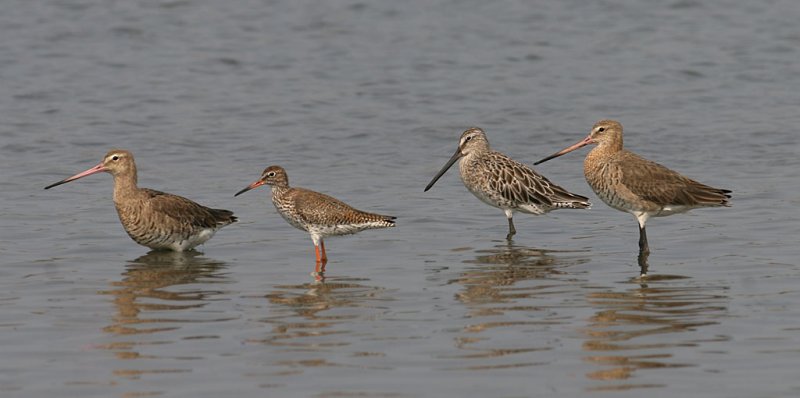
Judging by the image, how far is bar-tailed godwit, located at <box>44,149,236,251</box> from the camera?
1403cm

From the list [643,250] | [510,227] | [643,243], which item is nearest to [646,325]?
[643,250]

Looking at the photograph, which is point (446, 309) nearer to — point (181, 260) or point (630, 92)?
point (181, 260)

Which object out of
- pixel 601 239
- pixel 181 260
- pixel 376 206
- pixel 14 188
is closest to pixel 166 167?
pixel 14 188

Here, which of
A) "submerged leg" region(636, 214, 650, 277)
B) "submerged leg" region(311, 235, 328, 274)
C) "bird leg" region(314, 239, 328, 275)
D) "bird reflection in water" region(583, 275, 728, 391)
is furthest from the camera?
"submerged leg" region(311, 235, 328, 274)

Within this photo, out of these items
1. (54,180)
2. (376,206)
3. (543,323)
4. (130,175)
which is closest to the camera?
(543,323)

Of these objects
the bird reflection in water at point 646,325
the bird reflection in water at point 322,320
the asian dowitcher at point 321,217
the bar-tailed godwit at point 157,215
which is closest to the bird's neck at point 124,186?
the bar-tailed godwit at point 157,215

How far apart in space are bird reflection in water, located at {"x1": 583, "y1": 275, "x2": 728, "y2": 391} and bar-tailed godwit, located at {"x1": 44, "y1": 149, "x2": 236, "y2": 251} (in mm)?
4546

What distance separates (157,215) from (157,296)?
2431mm

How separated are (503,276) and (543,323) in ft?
7.03

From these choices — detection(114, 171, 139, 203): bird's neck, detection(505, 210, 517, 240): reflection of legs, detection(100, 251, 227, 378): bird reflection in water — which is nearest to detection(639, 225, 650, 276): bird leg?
detection(505, 210, 517, 240): reflection of legs

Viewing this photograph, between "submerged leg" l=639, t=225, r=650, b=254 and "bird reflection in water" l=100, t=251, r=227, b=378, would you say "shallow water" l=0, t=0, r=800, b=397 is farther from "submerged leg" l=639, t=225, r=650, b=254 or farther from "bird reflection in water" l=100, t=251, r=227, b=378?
"submerged leg" l=639, t=225, r=650, b=254

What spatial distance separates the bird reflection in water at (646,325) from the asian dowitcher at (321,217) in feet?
9.58

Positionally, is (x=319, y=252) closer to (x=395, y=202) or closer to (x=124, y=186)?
(x=124, y=186)

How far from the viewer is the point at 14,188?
55.5 ft
